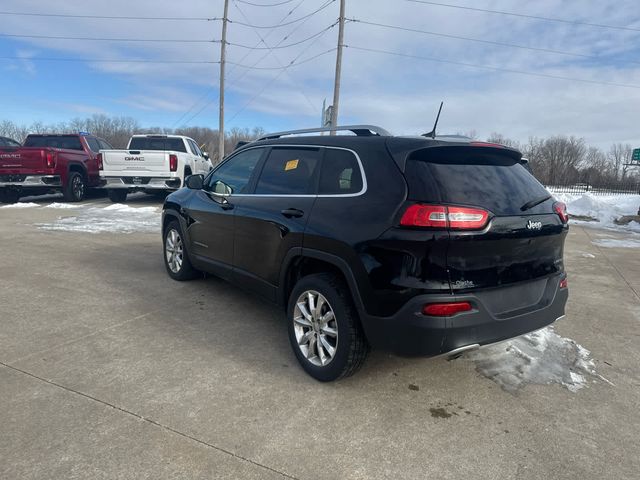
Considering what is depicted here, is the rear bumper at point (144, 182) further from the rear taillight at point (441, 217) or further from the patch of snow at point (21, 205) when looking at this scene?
the rear taillight at point (441, 217)

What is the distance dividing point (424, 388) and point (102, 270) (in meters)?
4.69

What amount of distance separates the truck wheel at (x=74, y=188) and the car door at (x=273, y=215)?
11.3 meters

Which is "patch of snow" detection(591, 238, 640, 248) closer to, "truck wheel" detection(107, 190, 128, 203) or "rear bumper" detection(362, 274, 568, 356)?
"rear bumper" detection(362, 274, 568, 356)

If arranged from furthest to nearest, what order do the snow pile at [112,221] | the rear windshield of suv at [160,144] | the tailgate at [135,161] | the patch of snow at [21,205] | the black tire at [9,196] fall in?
the rear windshield of suv at [160,144], the black tire at [9,196], the patch of snow at [21,205], the tailgate at [135,161], the snow pile at [112,221]

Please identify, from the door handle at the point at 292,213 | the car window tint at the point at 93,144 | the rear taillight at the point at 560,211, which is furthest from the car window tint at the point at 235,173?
the car window tint at the point at 93,144

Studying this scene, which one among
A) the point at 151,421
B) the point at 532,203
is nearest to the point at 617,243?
the point at 532,203

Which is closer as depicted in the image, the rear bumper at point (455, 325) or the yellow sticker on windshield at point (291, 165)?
the rear bumper at point (455, 325)

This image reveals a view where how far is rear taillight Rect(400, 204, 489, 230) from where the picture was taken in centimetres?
259

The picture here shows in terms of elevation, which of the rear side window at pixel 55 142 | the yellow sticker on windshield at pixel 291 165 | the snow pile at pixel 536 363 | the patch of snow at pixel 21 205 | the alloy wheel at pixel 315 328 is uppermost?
the rear side window at pixel 55 142

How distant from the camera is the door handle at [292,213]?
338 cm

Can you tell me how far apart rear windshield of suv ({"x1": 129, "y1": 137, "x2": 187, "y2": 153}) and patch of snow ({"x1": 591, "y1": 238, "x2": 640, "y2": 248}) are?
1165 cm

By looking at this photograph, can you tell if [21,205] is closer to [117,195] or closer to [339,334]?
[117,195]

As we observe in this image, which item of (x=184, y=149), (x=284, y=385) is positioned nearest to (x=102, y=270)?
(x=284, y=385)

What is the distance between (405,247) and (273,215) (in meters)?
1.39
